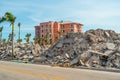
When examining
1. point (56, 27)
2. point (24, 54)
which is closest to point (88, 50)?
point (24, 54)

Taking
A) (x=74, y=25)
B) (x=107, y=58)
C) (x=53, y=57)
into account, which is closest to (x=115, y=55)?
(x=107, y=58)

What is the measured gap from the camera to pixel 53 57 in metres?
43.9

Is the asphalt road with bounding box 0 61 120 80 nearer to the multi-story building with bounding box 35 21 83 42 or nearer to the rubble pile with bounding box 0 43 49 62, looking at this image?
the rubble pile with bounding box 0 43 49 62

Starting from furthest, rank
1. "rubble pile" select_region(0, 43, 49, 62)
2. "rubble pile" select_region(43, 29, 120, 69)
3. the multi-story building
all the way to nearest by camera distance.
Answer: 1. the multi-story building
2. "rubble pile" select_region(0, 43, 49, 62)
3. "rubble pile" select_region(43, 29, 120, 69)

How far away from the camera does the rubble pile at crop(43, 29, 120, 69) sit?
111 ft

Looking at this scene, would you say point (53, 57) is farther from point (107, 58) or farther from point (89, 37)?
point (107, 58)

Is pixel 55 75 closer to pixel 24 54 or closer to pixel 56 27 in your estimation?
pixel 24 54

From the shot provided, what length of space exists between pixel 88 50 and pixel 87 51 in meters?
0.69

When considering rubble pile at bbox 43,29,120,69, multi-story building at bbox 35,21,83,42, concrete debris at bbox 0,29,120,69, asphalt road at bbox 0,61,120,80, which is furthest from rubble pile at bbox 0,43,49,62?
multi-story building at bbox 35,21,83,42

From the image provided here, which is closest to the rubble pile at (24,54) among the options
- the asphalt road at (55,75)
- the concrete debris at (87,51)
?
the concrete debris at (87,51)

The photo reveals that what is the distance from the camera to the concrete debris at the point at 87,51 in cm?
3391

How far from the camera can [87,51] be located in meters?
37.9

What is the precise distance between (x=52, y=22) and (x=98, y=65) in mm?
123733

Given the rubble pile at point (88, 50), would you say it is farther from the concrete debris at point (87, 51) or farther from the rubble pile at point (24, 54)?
the rubble pile at point (24, 54)
